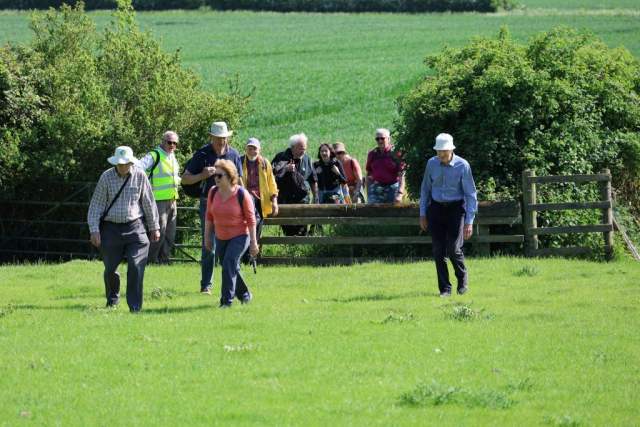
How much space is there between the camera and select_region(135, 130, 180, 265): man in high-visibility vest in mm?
15026

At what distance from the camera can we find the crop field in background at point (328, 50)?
39.9 metres

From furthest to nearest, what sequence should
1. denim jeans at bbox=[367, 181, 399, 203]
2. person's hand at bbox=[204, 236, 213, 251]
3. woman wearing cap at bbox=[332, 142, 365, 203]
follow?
1. woman wearing cap at bbox=[332, 142, 365, 203]
2. denim jeans at bbox=[367, 181, 399, 203]
3. person's hand at bbox=[204, 236, 213, 251]

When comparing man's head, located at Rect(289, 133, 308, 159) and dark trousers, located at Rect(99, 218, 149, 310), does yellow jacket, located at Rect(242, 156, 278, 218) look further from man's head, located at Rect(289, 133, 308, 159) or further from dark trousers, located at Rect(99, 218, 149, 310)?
dark trousers, located at Rect(99, 218, 149, 310)

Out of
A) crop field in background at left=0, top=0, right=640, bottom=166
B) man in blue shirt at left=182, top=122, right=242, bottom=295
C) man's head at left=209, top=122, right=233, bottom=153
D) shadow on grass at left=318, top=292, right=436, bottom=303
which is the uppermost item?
crop field in background at left=0, top=0, right=640, bottom=166

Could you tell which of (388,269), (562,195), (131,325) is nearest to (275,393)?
(131,325)

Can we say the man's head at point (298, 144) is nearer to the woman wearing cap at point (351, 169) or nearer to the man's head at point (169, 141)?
the woman wearing cap at point (351, 169)

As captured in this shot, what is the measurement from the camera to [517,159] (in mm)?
16094

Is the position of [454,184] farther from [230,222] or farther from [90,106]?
[90,106]

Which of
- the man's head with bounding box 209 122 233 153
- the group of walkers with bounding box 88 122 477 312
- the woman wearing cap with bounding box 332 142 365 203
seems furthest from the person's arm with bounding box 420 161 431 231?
the woman wearing cap with bounding box 332 142 365 203

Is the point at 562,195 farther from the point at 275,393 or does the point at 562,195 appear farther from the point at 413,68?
the point at 413,68

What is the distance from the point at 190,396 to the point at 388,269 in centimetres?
725

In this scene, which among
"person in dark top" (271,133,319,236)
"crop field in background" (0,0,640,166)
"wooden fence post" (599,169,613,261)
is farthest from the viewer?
"crop field in background" (0,0,640,166)

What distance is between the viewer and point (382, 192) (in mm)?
17281

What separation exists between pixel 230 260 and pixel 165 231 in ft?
15.2
